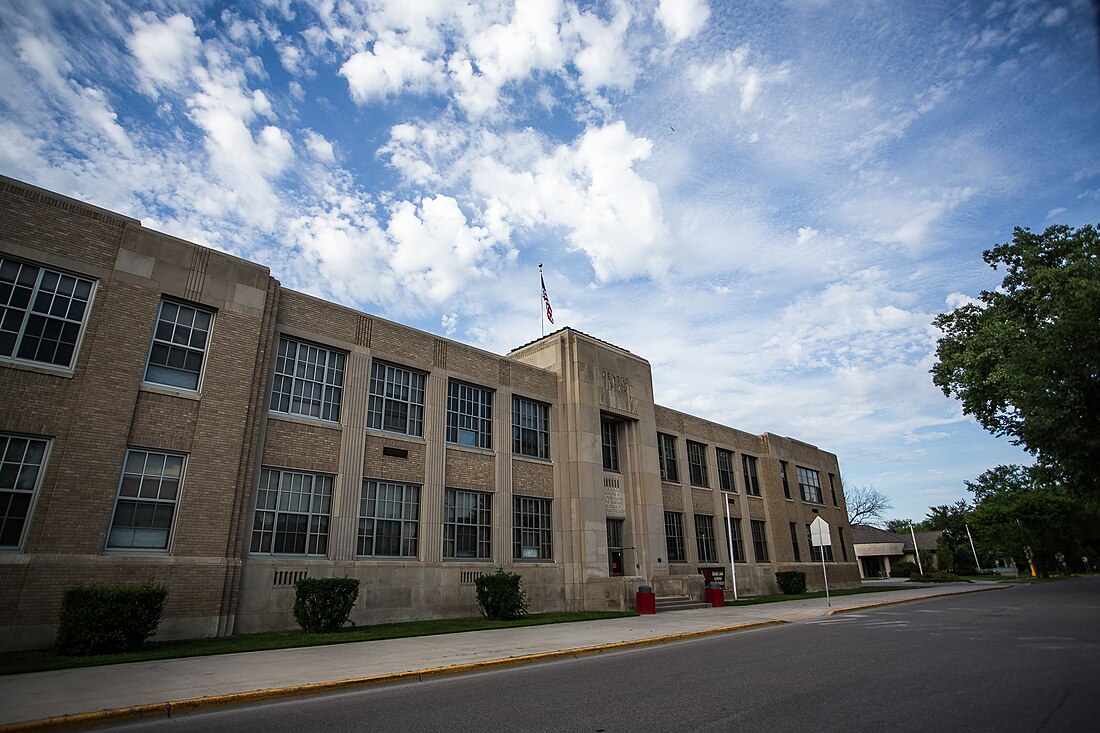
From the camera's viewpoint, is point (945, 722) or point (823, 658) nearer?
point (945, 722)

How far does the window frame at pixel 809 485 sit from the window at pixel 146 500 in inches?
1469

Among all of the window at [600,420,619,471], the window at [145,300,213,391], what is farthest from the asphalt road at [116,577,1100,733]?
the window at [600,420,619,471]

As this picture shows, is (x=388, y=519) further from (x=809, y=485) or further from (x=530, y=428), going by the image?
(x=809, y=485)

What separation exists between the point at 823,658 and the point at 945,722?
14.9 ft

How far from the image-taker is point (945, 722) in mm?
5586

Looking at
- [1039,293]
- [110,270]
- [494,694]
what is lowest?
[494,694]

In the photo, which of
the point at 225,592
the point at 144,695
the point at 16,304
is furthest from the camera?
the point at 225,592

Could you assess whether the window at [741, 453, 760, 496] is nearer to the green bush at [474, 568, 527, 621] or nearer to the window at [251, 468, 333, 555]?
the green bush at [474, 568, 527, 621]

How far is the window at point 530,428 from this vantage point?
23625 mm

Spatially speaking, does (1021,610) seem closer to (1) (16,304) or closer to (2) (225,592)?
(2) (225,592)

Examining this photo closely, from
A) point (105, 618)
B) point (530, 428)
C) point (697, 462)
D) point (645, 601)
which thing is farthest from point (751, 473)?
point (105, 618)

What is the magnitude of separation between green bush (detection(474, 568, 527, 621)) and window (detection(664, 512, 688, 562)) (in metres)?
11.8

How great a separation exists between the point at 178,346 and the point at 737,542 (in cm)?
2938

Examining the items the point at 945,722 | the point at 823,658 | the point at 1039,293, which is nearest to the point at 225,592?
the point at 823,658
